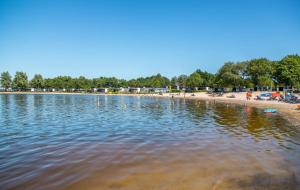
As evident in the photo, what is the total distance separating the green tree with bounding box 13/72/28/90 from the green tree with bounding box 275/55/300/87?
153m

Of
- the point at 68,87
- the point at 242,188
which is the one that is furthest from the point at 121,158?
the point at 68,87

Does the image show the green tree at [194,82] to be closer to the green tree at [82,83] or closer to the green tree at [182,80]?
the green tree at [182,80]

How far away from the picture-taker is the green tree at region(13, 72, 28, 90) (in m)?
171

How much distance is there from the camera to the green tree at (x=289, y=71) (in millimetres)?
95062

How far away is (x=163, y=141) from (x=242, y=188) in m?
8.35

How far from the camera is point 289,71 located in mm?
96812

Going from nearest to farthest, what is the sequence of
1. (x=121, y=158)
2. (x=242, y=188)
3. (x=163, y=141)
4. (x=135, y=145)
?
1. (x=242, y=188)
2. (x=121, y=158)
3. (x=135, y=145)
4. (x=163, y=141)

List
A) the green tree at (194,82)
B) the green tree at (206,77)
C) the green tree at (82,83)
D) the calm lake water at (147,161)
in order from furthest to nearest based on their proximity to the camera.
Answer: the green tree at (82,83), the green tree at (206,77), the green tree at (194,82), the calm lake water at (147,161)

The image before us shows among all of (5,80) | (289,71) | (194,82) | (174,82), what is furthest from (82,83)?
(289,71)

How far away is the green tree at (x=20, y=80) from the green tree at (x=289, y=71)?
502 feet

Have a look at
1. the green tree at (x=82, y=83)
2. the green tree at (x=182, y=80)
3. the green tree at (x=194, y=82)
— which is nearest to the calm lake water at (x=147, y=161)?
the green tree at (x=194, y=82)

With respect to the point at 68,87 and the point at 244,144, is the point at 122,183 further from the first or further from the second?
the point at 68,87

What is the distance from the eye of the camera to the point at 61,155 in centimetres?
1298

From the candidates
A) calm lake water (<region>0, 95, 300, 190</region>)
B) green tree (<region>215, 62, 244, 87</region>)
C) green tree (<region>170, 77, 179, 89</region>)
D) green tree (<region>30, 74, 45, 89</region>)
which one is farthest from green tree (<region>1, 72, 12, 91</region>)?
calm lake water (<region>0, 95, 300, 190</region>)
